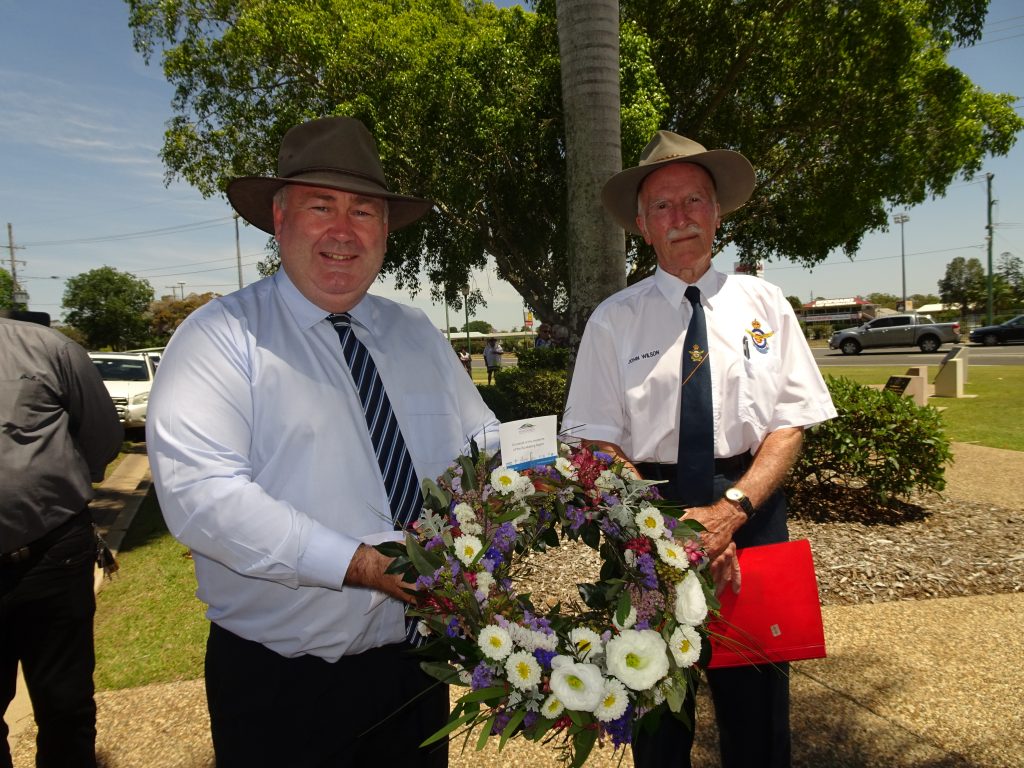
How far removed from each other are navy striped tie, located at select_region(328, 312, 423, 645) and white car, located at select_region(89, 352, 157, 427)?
44.6ft

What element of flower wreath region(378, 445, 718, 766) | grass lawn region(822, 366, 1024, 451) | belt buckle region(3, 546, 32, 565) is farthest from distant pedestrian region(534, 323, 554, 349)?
flower wreath region(378, 445, 718, 766)

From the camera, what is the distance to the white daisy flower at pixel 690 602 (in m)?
1.60

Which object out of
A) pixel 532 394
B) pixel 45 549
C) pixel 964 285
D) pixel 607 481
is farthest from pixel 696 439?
pixel 964 285

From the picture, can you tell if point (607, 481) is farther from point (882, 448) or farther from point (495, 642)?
point (882, 448)

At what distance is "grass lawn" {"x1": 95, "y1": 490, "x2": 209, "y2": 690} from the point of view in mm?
4332

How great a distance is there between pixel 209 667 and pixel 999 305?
74.4 m

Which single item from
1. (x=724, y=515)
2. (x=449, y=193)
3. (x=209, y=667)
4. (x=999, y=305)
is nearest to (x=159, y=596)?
(x=209, y=667)

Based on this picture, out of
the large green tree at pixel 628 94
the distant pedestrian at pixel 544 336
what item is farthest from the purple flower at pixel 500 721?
the distant pedestrian at pixel 544 336

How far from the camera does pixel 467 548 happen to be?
5.00 feet

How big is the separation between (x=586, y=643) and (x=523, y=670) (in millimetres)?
168

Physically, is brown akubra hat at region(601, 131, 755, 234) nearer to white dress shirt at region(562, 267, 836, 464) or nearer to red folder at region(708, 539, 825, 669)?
white dress shirt at region(562, 267, 836, 464)

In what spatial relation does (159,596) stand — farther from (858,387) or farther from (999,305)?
(999,305)

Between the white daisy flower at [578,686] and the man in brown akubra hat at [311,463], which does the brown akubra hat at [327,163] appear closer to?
the man in brown akubra hat at [311,463]

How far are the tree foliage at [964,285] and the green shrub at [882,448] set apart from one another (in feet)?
231
